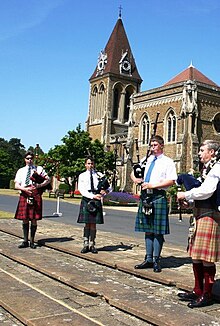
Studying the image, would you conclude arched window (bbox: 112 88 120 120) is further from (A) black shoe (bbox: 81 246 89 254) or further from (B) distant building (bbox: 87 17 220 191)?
(A) black shoe (bbox: 81 246 89 254)

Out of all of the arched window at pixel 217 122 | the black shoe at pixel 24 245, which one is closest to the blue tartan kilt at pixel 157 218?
the black shoe at pixel 24 245

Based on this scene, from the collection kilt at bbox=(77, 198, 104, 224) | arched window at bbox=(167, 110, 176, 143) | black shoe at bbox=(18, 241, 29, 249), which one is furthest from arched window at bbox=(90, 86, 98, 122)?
kilt at bbox=(77, 198, 104, 224)

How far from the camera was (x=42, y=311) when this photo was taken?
175 inches

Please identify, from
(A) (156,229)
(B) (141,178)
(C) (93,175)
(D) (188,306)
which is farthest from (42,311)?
(C) (93,175)

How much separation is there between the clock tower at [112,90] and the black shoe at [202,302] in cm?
5814

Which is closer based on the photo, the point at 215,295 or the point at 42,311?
the point at 42,311

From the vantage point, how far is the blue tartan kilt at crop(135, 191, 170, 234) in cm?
625

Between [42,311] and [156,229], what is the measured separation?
2.34 meters

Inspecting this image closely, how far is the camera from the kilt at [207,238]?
15.3ft

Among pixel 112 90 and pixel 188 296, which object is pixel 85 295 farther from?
pixel 112 90

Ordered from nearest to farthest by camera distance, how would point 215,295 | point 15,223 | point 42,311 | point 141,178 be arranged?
point 42,311 < point 215,295 < point 141,178 < point 15,223

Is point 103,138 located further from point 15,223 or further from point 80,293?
point 80,293

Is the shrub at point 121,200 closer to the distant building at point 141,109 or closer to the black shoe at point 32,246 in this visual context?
the distant building at point 141,109

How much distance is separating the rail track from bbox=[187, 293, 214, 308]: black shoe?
0.31 feet
